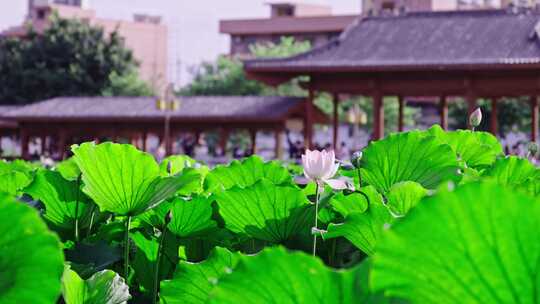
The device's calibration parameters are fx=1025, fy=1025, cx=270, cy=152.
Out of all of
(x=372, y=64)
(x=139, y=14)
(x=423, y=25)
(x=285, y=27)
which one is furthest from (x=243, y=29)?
(x=372, y=64)

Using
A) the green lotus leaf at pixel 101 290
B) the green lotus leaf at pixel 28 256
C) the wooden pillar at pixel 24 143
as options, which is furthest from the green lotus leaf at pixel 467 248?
the wooden pillar at pixel 24 143

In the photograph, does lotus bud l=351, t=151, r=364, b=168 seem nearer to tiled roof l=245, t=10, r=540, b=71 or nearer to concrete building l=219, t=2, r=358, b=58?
tiled roof l=245, t=10, r=540, b=71

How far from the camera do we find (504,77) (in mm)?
Answer: 19422

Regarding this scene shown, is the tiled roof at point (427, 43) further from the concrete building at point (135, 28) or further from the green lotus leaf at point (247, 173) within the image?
the concrete building at point (135, 28)

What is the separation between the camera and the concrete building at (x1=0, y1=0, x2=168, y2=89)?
58.8 meters

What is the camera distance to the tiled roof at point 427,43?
2039 cm

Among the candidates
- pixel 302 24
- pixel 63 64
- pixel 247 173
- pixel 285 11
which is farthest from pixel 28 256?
pixel 285 11

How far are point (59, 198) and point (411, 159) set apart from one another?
0.49 meters

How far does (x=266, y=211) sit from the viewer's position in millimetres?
1232

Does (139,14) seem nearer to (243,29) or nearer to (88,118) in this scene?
(243,29)

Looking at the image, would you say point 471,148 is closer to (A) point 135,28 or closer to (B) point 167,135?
(B) point 167,135

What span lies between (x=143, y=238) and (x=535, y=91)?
19.1 meters

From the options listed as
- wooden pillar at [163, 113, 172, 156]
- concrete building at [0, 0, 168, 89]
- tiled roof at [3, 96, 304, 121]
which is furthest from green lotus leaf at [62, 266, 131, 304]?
concrete building at [0, 0, 168, 89]

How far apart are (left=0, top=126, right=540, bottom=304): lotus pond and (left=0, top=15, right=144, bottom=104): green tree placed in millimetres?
39364
